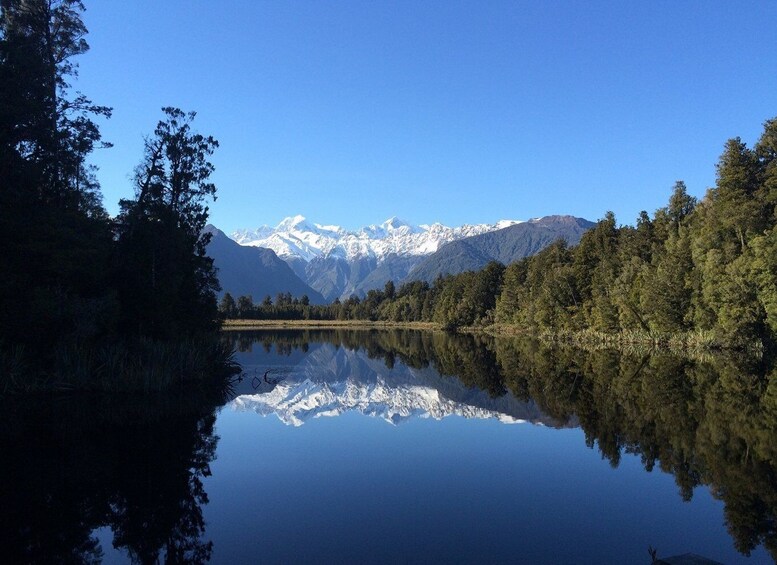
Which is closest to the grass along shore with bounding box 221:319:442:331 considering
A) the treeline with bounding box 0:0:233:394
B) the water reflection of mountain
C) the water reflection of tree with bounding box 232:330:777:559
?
the water reflection of mountain

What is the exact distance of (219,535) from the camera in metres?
12.8

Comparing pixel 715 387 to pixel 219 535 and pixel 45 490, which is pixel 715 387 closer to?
pixel 219 535

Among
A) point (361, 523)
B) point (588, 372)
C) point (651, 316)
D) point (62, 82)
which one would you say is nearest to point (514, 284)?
point (651, 316)

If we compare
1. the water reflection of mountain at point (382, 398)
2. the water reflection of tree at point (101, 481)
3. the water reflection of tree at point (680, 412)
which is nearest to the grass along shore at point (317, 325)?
the water reflection of mountain at point (382, 398)

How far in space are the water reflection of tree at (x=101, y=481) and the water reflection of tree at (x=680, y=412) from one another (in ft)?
43.2

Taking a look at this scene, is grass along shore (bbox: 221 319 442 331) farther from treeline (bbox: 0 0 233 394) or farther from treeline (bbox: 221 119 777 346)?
treeline (bbox: 0 0 233 394)

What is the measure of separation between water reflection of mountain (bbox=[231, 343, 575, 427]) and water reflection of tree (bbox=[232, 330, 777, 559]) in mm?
1742

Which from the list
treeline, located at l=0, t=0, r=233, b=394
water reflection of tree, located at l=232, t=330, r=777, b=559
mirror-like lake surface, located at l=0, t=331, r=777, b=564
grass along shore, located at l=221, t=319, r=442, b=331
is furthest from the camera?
grass along shore, located at l=221, t=319, r=442, b=331

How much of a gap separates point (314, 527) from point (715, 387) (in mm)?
28427

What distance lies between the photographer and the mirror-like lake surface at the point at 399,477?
12.2 m

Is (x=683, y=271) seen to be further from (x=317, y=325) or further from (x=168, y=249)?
(x=317, y=325)

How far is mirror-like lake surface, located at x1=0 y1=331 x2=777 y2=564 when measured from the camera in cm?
1218

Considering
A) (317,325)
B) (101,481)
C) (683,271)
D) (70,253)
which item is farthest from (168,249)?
(317,325)

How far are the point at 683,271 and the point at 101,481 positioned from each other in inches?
2540
